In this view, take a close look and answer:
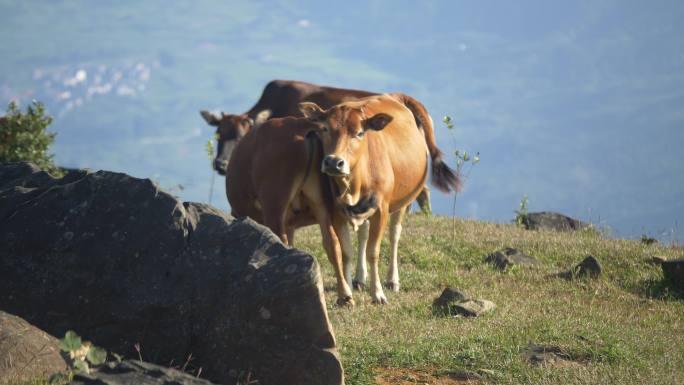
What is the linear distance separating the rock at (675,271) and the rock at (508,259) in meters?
1.86

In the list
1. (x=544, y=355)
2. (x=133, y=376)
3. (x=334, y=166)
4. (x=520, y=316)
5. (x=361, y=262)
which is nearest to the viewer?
(x=133, y=376)

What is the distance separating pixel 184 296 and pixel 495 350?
9.56ft

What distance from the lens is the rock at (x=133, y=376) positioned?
6.12m

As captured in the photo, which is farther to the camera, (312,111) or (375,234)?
(375,234)

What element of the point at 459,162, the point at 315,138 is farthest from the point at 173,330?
the point at 459,162

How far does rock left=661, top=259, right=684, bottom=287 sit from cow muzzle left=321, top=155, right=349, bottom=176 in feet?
14.7

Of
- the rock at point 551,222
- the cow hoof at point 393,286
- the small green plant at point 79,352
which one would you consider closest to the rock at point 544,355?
the small green plant at point 79,352

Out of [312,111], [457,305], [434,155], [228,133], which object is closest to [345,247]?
[312,111]

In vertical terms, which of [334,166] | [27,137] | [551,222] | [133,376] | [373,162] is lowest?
[551,222]

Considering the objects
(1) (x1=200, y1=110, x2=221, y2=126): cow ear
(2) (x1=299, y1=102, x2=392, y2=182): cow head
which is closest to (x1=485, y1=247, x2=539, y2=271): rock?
(2) (x1=299, y1=102, x2=392, y2=182): cow head

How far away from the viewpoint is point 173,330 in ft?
24.3

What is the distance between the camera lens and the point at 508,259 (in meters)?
14.1

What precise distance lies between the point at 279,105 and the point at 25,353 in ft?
44.9

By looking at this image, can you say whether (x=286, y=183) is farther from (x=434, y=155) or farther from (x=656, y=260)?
(x=656, y=260)
